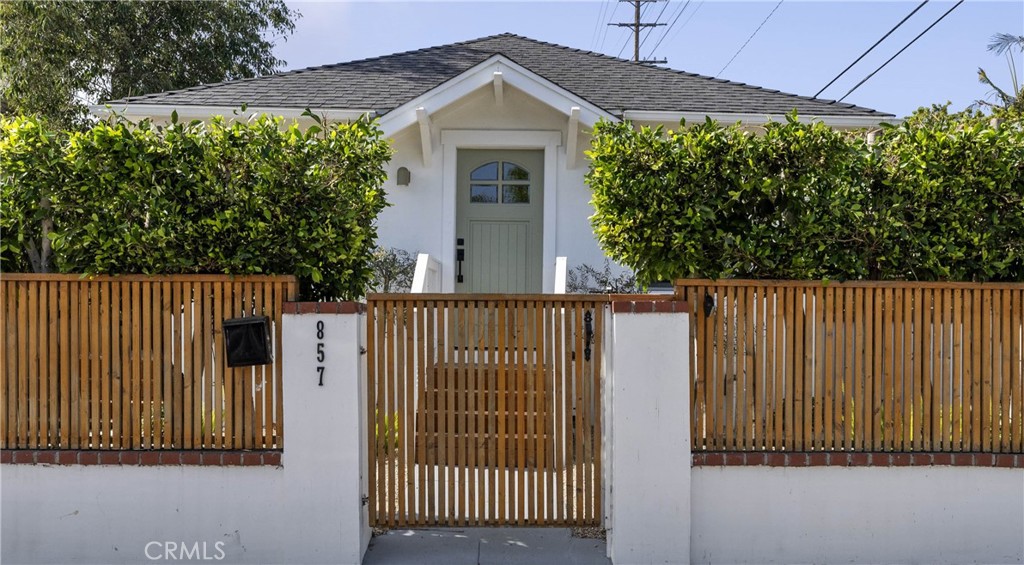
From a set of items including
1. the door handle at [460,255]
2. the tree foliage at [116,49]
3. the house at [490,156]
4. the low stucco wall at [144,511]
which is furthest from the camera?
the tree foliage at [116,49]

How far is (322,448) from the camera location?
4848mm

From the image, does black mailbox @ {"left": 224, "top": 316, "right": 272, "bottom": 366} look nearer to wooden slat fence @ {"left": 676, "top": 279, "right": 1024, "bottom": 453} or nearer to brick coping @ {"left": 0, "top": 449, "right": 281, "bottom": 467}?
brick coping @ {"left": 0, "top": 449, "right": 281, "bottom": 467}

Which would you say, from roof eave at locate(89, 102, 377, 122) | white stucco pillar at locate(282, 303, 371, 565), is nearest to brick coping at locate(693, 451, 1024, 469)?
white stucco pillar at locate(282, 303, 371, 565)

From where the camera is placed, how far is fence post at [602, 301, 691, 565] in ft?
Result: 15.8

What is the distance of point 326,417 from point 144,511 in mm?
1299

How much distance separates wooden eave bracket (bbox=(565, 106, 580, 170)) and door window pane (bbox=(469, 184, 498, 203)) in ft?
3.15

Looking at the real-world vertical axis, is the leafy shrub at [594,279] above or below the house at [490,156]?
below

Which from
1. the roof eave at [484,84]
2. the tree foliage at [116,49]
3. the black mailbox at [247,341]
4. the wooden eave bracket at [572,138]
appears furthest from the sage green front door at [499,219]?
the tree foliage at [116,49]

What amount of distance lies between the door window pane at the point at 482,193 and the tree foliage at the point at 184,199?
176 inches

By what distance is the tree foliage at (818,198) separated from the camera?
479 cm

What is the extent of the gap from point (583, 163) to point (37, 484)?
636 cm

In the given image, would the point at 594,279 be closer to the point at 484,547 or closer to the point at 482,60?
the point at 482,60

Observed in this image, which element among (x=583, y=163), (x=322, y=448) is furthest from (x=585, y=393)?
(x=583, y=163)

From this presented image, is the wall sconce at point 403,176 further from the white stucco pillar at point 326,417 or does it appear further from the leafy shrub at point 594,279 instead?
the white stucco pillar at point 326,417
